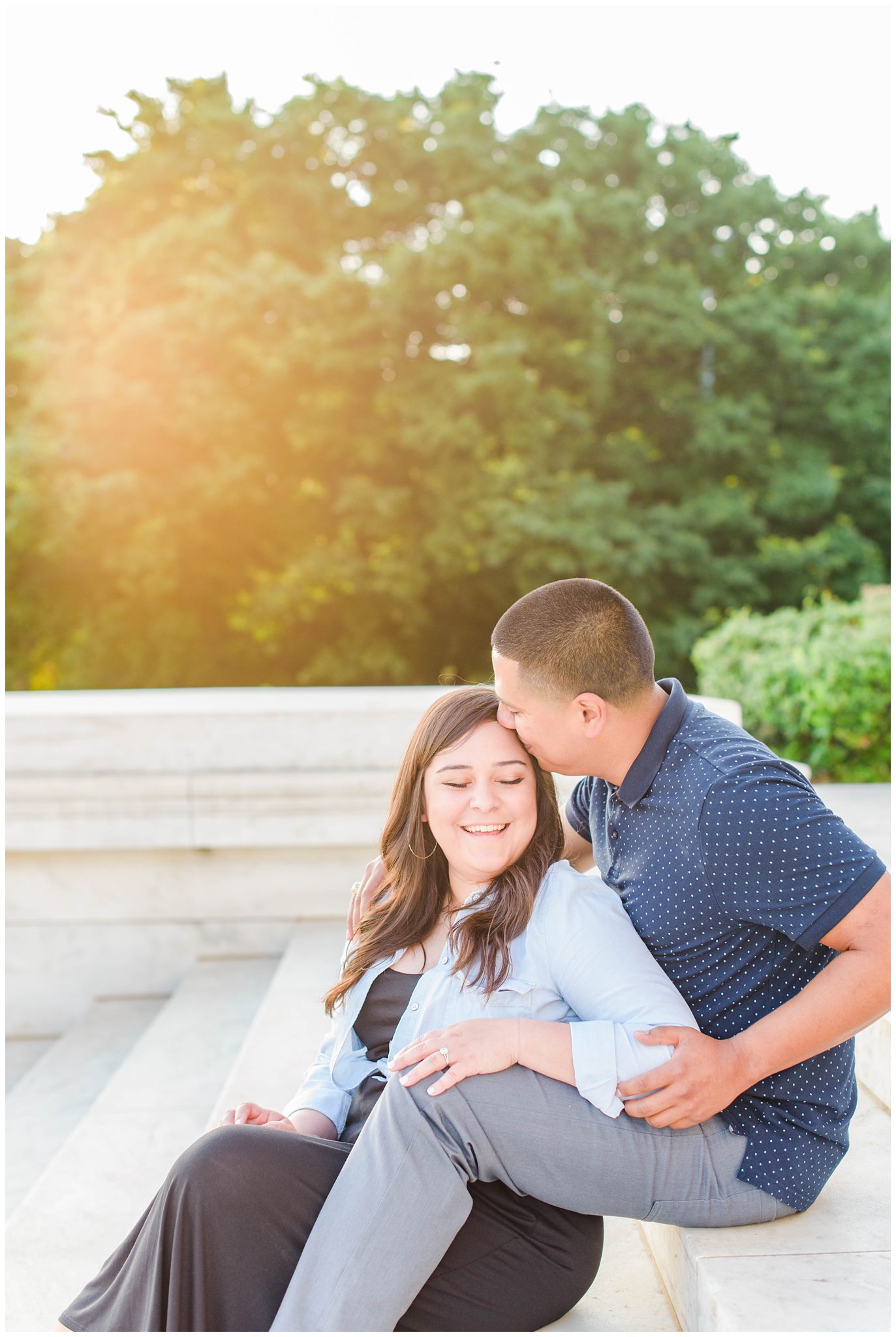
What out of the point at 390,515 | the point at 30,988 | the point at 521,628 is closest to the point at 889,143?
the point at 521,628

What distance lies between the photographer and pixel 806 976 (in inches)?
71.3

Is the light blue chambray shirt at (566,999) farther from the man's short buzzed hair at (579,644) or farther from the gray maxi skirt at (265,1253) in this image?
the man's short buzzed hair at (579,644)

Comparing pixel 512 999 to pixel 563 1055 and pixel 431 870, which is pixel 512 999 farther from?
pixel 431 870

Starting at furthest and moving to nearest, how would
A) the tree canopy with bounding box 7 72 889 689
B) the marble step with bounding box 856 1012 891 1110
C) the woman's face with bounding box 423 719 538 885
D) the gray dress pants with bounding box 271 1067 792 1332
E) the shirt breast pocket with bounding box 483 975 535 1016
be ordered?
the tree canopy with bounding box 7 72 889 689 < the marble step with bounding box 856 1012 891 1110 < the woman's face with bounding box 423 719 538 885 < the shirt breast pocket with bounding box 483 975 535 1016 < the gray dress pants with bounding box 271 1067 792 1332

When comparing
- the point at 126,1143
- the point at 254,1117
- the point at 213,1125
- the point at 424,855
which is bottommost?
the point at 126,1143

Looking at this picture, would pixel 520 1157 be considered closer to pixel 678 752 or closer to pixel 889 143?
pixel 678 752

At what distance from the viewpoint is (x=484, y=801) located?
6.74 ft

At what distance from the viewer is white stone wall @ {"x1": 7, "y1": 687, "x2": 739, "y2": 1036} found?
13.2 feet

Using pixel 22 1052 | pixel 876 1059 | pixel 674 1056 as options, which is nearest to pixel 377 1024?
pixel 674 1056

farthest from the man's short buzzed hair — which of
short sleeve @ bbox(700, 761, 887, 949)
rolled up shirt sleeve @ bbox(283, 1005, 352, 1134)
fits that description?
rolled up shirt sleeve @ bbox(283, 1005, 352, 1134)

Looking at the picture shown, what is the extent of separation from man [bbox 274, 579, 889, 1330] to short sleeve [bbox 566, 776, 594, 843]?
0.37m

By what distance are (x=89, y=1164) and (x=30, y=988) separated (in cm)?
143

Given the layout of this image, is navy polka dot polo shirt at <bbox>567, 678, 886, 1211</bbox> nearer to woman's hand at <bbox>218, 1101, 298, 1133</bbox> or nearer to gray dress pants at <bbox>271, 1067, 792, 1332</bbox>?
gray dress pants at <bbox>271, 1067, 792, 1332</bbox>

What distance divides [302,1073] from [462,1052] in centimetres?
144
